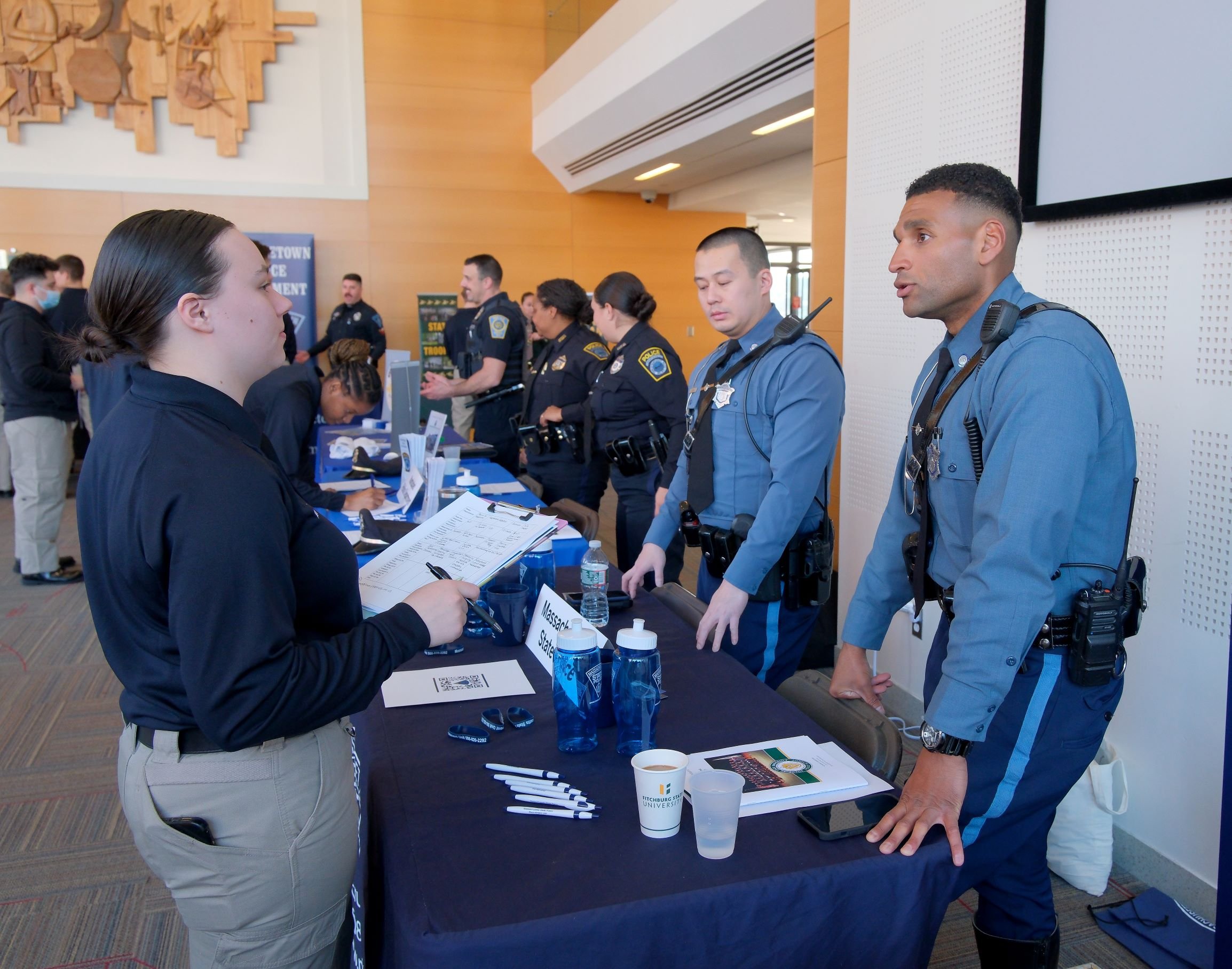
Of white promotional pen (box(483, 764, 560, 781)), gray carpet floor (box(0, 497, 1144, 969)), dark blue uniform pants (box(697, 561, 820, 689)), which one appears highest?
white promotional pen (box(483, 764, 560, 781))

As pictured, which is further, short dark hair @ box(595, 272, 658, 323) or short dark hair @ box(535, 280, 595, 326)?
short dark hair @ box(535, 280, 595, 326)

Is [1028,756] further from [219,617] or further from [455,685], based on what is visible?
[219,617]

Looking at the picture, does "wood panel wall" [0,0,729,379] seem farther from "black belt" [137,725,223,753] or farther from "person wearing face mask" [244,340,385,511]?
"black belt" [137,725,223,753]

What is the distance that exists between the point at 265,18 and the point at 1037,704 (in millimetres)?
9453

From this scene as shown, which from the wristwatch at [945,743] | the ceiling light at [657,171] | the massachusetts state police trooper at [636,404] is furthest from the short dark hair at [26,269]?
the ceiling light at [657,171]

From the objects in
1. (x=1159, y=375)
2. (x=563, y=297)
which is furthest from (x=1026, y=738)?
(x=563, y=297)

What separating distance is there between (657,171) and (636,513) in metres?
5.71

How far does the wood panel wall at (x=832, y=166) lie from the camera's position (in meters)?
3.50

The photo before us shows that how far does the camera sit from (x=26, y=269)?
179 inches

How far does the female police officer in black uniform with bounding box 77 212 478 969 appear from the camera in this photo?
0.97 metres

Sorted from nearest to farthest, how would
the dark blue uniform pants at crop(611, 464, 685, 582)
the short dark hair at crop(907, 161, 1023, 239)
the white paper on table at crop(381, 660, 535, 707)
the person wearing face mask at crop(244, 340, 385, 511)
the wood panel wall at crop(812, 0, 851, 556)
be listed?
the short dark hair at crop(907, 161, 1023, 239)
the white paper on table at crop(381, 660, 535, 707)
the person wearing face mask at crop(244, 340, 385, 511)
the wood panel wall at crop(812, 0, 851, 556)
the dark blue uniform pants at crop(611, 464, 685, 582)

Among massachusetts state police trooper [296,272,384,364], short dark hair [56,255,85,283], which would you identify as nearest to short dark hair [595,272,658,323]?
short dark hair [56,255,85,283]

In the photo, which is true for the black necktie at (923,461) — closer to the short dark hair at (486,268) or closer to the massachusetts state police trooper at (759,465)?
the massachusetts state police trooper at (759,465)

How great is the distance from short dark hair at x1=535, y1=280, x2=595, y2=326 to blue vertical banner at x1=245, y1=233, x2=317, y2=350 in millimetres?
5184
